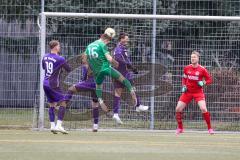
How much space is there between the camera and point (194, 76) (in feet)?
54.5

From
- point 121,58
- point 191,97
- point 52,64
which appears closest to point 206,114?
point 191,97

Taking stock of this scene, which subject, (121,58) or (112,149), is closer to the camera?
(112,149)

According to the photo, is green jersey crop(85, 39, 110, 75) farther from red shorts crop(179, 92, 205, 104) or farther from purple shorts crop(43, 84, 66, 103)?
red shorts crop(179, 92, 205, 104)

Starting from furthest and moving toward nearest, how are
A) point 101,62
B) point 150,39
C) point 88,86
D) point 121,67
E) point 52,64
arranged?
point 150,39
point 121,67
point 88,86
point 101,62
point 52,64

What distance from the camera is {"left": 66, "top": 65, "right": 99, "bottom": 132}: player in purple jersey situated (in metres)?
16.6

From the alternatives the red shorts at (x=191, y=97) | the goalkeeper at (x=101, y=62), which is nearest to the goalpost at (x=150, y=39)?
the goalkeeper at (x=101, y=62)

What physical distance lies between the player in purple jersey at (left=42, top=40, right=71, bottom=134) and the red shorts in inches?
107

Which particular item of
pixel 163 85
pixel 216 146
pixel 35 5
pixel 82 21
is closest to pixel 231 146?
pixel 216 146

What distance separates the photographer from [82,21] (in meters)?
18.0

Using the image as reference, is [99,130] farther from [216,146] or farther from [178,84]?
[216,146]

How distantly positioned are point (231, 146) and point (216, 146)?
11.2 inches

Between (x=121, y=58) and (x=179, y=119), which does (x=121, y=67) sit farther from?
(x=179, y=119)

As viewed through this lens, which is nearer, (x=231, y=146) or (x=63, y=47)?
(x=231, y=146)

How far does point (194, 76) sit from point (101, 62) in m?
2.19
